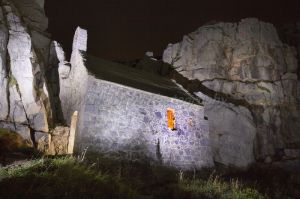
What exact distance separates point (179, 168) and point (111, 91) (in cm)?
648

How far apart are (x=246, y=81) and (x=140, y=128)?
15575 mm

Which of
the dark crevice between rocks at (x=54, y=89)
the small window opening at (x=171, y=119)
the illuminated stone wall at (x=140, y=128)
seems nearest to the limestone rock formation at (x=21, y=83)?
the dark crevice between rocks at (x=54, y=89)

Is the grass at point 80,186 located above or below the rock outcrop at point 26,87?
below

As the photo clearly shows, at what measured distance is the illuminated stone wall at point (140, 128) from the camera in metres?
17.1

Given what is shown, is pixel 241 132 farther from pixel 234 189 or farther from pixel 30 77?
pixel 30 77

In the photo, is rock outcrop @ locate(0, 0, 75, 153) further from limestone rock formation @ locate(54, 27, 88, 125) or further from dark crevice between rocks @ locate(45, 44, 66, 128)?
limestone rock formation @ locate(54, 27, 88, 125)

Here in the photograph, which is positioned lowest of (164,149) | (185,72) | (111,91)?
(164,149)

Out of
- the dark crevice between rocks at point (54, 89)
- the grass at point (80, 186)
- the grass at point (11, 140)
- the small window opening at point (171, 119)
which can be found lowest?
the grass at point (80, 186)

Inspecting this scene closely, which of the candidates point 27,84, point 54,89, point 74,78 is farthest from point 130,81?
point 54,89

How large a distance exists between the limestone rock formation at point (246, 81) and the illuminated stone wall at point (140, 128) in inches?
141

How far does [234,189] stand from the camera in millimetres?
13180

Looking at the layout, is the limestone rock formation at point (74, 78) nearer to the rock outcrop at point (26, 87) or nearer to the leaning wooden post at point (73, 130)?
the rock outcrop at point (26, 87)

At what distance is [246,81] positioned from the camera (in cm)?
3005

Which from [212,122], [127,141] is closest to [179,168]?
[127,141]
